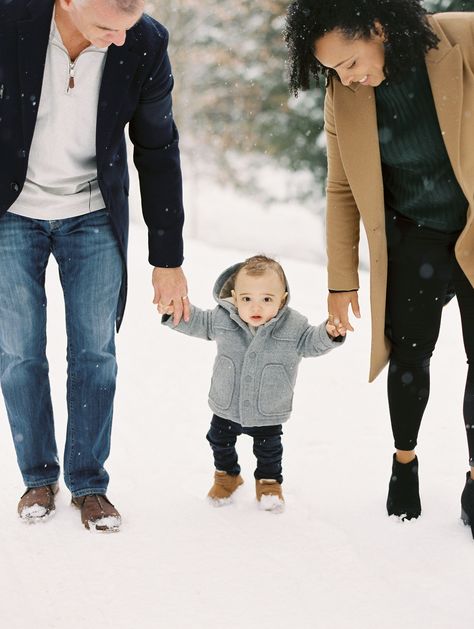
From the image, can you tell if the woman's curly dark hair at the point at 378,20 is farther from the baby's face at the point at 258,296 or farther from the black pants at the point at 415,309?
the baby's face at the point at 258,296

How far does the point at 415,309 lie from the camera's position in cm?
290

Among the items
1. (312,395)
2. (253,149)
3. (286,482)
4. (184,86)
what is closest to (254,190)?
(253,149)

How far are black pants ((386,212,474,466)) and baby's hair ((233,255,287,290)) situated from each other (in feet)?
1.30

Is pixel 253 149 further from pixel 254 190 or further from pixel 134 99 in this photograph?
pixel 134 99

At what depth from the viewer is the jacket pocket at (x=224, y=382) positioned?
3.08 meters

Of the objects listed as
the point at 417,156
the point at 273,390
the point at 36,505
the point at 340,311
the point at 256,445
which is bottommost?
the point at 36,505

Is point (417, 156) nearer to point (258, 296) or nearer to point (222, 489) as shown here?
point (258, 296)

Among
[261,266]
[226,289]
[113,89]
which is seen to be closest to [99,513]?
[226,289]

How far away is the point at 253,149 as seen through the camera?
15.7 meters

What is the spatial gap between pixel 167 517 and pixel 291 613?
2.50ft

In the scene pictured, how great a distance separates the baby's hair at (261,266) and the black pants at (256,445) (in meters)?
0.57

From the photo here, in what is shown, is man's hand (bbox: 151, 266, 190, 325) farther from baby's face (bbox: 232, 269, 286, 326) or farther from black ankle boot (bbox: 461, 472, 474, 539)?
black ankle boot (bbox: 461, 472, 474, 539)

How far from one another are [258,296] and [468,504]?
3.49ft

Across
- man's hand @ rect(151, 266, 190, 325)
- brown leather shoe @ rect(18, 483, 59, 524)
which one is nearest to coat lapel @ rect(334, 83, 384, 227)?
man's hand @ rect(151, 266, 190, 325)
